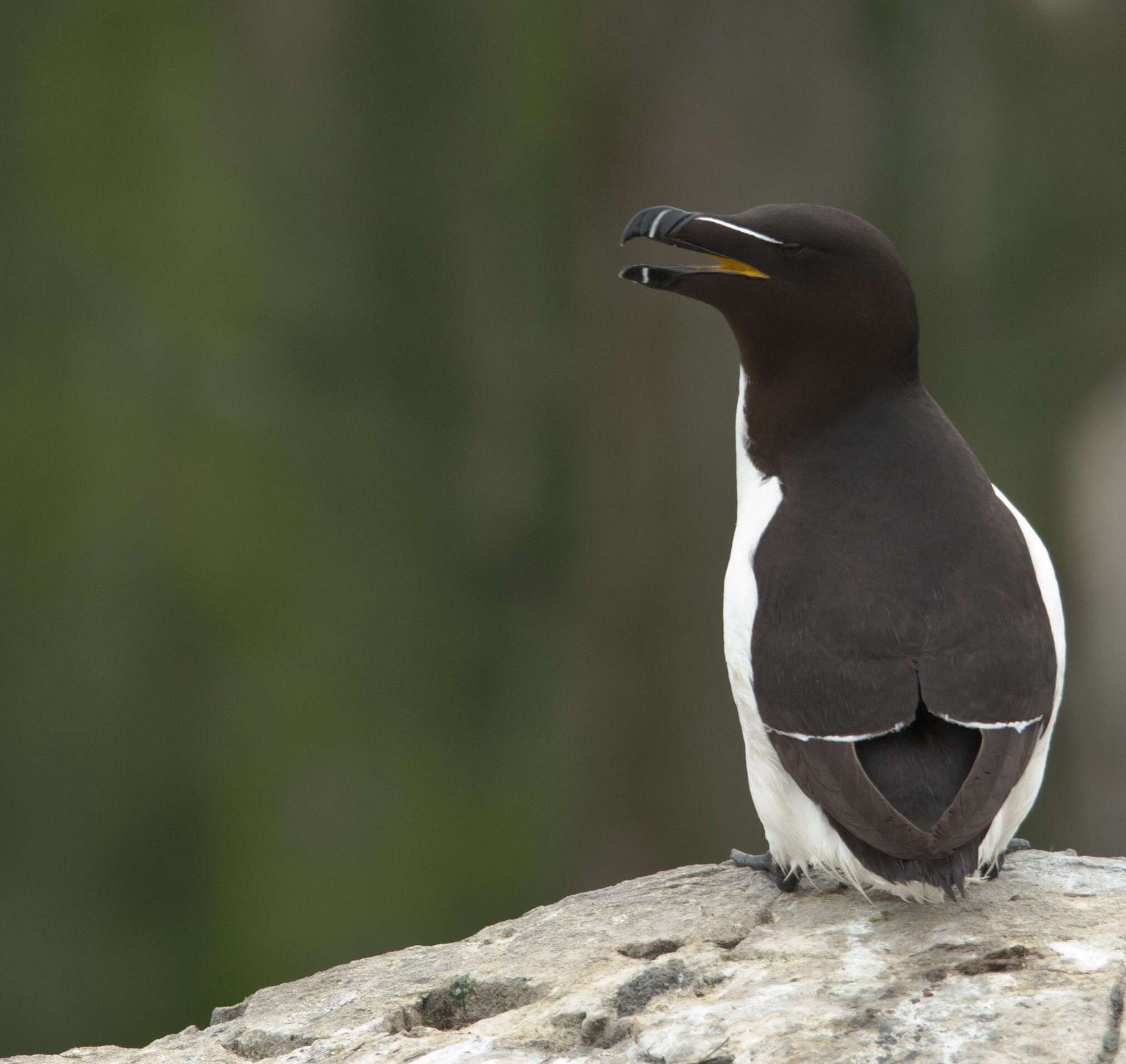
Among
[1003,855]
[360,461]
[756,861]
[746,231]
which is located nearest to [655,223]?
[746,231]

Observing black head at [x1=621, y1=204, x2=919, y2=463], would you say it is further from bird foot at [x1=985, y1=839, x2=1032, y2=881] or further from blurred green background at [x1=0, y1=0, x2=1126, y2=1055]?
blurred green background at [x1=0, y1=0, x2=1126, y2=1055]

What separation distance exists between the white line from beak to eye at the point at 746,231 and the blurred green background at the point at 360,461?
127 inches

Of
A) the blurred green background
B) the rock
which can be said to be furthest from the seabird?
the blurred green background

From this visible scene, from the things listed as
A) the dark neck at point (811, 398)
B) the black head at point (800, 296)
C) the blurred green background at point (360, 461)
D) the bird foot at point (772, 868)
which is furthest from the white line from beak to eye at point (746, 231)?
Answer: the blurred green background at point (360, 461)

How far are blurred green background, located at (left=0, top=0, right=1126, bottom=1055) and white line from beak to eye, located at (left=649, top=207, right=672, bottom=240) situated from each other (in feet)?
10.7

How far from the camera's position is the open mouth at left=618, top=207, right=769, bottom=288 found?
3.35 metres

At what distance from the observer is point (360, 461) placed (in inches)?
278

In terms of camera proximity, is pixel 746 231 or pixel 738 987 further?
pixel 746 231

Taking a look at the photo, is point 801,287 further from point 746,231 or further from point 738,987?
point 738,987

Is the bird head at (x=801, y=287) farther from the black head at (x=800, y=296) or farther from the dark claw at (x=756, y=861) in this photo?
the dark claw at (x=756, y=861)

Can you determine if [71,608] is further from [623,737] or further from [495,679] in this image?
[623,737]

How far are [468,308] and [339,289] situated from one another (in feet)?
2.00

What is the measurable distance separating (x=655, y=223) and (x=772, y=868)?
1452mm

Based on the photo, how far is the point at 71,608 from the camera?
657 cm
